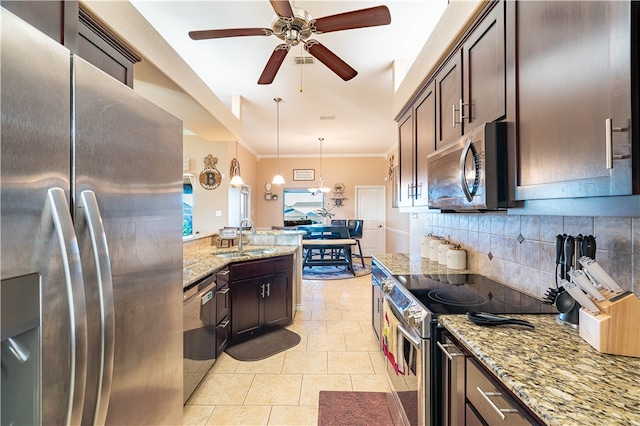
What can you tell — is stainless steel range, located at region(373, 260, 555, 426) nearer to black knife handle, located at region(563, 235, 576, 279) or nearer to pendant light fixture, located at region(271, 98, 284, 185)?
black knife handle, located at region(563, 235, 576, 279)

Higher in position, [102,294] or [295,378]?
[102,294]

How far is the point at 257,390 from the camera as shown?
2193 millimetres

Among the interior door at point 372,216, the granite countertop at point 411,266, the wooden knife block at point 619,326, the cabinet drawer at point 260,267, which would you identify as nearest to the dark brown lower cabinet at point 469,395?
the wooden knife block at point 619,326

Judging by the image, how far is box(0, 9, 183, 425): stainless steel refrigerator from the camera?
0.59 m

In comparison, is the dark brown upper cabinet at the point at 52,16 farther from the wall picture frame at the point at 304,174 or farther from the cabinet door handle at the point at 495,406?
the wall picture frame at the point at 304,174

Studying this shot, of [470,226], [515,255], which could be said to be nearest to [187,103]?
[470,226]

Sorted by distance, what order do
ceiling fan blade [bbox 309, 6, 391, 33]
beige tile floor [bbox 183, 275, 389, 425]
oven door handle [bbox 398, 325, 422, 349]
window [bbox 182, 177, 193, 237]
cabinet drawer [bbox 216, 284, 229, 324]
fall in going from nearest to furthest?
1. oven door handle [bbox 398, 325, 422, 349]
2. ceiling fan blade [bbox 309, 6, 391, 33]
3. beige tile floor [bbox 183, 275, 389, 425]
4. cabinet drawer [bbox 216, 284, 229, 324]
5. window [bbox 182, 177, 193, 237]

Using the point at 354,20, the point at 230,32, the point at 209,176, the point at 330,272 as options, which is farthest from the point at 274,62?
the point at 330,272

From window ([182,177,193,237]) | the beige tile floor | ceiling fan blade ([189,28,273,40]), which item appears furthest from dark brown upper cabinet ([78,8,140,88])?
window ([182,177,193,237])

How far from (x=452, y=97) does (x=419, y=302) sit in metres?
1.25

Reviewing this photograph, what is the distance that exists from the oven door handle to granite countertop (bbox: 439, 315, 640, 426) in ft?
0.75

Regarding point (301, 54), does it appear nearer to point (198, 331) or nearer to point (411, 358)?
point (198, 331)

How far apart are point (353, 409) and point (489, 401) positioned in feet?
4.57

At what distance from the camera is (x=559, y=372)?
811mm
